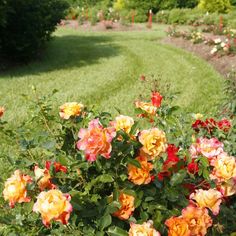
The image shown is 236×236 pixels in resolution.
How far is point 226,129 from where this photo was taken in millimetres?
3984

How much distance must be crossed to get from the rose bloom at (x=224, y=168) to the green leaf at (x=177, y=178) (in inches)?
7.2

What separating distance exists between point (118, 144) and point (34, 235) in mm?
721

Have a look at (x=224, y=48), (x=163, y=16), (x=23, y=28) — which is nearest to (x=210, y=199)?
(x=224, y=48)

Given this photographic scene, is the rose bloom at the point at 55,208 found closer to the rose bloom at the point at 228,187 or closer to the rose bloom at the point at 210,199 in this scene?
the rose bloom at the point at 210,199

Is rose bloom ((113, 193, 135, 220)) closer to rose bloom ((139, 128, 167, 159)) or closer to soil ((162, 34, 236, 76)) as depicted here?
rose bloom ((139, 128, 167, 159))

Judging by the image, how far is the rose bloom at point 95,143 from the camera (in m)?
2.31

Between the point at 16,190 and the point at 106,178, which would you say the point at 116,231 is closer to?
the point at 106,178

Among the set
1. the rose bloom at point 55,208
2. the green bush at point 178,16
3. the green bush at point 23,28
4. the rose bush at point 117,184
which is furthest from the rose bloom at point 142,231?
the green bush at point 178,16

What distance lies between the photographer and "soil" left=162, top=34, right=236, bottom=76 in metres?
11.9

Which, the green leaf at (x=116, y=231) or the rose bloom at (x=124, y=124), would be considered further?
the rose bloom at (x=124, y=124)

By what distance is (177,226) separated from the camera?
2434 millimetres

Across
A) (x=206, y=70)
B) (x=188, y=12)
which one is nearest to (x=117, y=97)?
(x=206, y=70)

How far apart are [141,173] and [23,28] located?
37.0 ft

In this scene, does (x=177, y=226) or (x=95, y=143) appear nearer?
(x=95, y=143)
